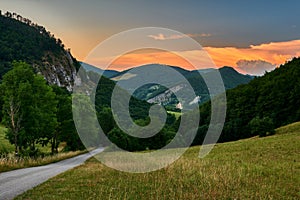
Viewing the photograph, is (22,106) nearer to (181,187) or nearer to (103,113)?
(181,187)

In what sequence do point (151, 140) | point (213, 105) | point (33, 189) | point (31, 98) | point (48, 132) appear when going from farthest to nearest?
point (213, 105) < point (151, 140) < point (48, 132) < point (31, 98) < point (33, 189)

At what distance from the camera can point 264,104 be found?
117m

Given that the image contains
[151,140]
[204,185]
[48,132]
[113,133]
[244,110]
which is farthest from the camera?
[244,110]

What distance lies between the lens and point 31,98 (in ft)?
148

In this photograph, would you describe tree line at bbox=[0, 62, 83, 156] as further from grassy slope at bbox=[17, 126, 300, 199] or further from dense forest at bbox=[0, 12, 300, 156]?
grassy slope at bbox=[17, 126, 300, 199]

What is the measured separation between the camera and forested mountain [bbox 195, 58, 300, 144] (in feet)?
353

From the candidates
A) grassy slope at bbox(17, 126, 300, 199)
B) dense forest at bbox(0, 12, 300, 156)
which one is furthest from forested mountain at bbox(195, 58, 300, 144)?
grassy slope at bbox(17, 126, 300, 199)

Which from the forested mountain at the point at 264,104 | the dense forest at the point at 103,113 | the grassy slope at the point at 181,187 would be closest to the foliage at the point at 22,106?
the dense forest at the point at 103,113

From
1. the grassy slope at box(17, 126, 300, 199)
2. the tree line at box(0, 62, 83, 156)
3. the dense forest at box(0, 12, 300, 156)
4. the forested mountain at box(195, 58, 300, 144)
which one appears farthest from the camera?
the forested mountain at box(195, 58, 300, 144)

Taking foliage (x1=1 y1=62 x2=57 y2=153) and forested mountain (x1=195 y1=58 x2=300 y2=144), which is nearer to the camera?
foliage (x1=1 y1=62 x2=57 y2=153)

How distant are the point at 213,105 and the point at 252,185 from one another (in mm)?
130252

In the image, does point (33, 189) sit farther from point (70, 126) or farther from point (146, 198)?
point (70, 126)

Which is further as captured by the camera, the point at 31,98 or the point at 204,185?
the point at 31,98

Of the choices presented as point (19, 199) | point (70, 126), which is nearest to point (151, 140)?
point (70, 126)
